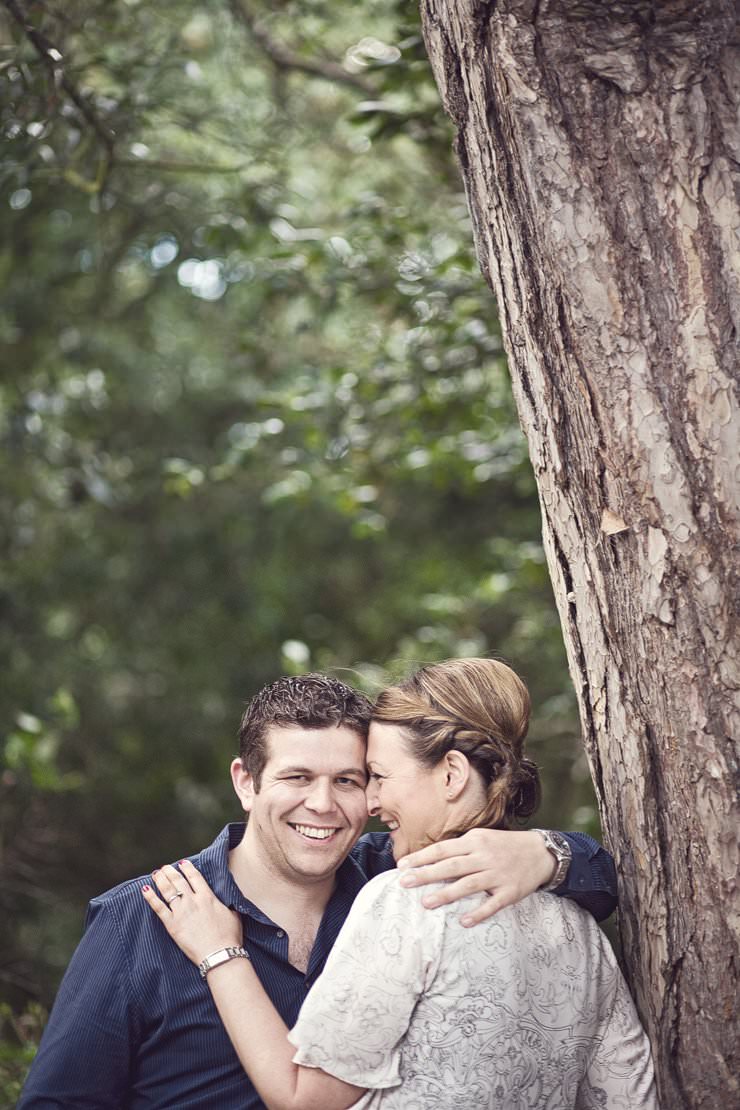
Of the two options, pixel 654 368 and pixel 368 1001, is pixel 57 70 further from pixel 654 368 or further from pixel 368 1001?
pixel 368 1001

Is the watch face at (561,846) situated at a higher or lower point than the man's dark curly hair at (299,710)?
lower

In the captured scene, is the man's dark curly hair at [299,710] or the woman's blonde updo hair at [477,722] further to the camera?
the man's dark curly hair at [299,710]

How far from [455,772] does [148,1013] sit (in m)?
0.84

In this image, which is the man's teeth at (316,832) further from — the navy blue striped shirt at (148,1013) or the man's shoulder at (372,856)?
the man's shoulder at (372,856)

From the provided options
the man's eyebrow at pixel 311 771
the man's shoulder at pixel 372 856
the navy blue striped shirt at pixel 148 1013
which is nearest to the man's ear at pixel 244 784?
the man's eyebrow at pixel 311 771

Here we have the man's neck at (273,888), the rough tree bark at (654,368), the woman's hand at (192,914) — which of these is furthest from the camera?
the man's neck at (273,888)

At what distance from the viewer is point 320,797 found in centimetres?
246

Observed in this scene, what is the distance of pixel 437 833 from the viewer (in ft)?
7.36

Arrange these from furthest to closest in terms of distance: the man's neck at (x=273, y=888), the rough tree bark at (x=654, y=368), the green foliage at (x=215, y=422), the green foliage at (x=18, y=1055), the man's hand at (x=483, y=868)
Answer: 1. the green foliage at (x=215, y=422)
2. the green foliage at (x=18, y=1055)
3. the man's neck at (x=273, y=888)
4. the man's hand at (x=483, y=868)
5. the rough tree bark at (x=654, y=368)

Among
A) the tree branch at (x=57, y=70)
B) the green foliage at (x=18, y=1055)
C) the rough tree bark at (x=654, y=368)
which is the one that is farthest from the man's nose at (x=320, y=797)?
the tree branch at (x=57, y=70)

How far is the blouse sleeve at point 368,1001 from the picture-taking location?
76.5 inches

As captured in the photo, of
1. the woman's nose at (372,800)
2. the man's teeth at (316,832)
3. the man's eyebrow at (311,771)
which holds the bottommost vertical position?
the man's teeth at (316,832)

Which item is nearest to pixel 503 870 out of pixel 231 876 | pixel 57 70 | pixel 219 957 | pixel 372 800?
pixel 372 800

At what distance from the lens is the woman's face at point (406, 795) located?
2.24 m
